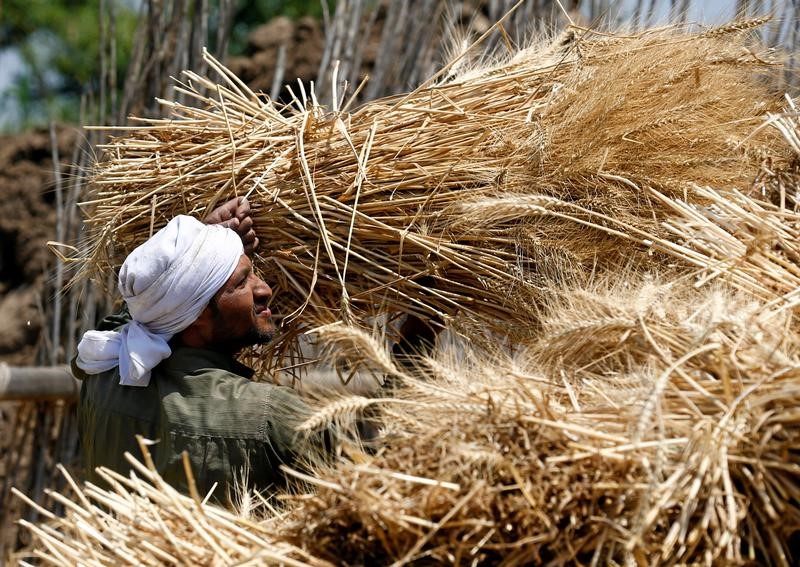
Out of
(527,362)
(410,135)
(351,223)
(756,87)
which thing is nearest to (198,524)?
(527,362)

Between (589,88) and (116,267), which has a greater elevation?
(589,88)

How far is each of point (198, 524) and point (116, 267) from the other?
0.83 m

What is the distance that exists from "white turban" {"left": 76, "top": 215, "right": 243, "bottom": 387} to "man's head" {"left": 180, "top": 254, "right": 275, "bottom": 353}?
22 millimetres

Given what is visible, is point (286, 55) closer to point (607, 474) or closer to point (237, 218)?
point (237, 218)

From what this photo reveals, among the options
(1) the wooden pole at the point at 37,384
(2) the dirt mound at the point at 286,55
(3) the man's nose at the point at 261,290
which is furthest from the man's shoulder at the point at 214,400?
(2) the dirt mound at the point at 286,55

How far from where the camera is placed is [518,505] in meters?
1.04

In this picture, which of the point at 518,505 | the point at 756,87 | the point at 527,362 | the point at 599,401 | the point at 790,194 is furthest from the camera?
the point at 756,87

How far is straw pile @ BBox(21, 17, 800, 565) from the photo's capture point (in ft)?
3.43

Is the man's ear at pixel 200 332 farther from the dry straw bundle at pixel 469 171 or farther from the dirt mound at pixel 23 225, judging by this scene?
the dirt mound at pixel 23 225

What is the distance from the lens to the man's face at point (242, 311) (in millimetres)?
1694

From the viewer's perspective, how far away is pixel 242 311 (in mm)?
1704

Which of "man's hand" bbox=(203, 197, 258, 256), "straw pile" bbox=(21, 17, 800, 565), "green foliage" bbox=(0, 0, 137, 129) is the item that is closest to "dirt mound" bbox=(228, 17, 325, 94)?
"green foliage" bbox=(0, 0, 137, 129)

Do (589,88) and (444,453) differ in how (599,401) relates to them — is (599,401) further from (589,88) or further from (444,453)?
(589,88)

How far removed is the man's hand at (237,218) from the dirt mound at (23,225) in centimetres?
362
